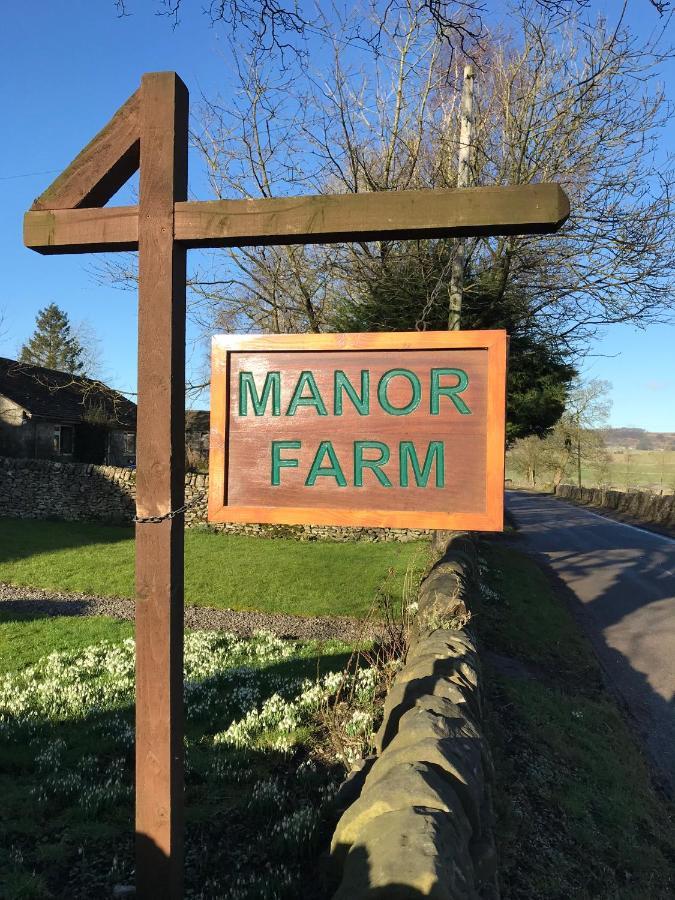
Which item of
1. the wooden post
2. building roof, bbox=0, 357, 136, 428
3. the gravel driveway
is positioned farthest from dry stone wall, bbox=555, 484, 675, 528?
the wooden post

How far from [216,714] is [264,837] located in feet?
6.36

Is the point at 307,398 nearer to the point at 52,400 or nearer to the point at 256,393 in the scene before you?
the point at 256,393

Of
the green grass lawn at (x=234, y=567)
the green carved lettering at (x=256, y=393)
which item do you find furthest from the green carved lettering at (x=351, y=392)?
the green grass lawn at (x=234, y=567)

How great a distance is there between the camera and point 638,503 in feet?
96.7

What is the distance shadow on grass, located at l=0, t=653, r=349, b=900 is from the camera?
9.98ft

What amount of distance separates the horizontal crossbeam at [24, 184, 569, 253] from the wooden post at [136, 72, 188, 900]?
14 cm

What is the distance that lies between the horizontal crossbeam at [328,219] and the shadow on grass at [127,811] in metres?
2.73

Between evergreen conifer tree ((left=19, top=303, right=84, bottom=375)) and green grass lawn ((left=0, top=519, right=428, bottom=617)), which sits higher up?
evergreen conifer tree ((left=19, top=303, right=84, bottom=375))

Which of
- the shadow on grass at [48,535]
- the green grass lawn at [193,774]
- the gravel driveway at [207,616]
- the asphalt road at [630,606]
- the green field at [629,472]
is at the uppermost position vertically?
the green field at [629,472]

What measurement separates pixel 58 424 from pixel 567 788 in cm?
2691

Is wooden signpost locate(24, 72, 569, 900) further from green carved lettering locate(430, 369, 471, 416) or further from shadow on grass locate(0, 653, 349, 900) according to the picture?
shadow on grass locate(0, 653, 349, 900)

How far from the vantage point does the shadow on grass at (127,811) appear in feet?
9.98

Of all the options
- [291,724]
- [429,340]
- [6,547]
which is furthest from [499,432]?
[6,547]

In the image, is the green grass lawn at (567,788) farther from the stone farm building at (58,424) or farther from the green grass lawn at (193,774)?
the stone farm building at (58,424)
